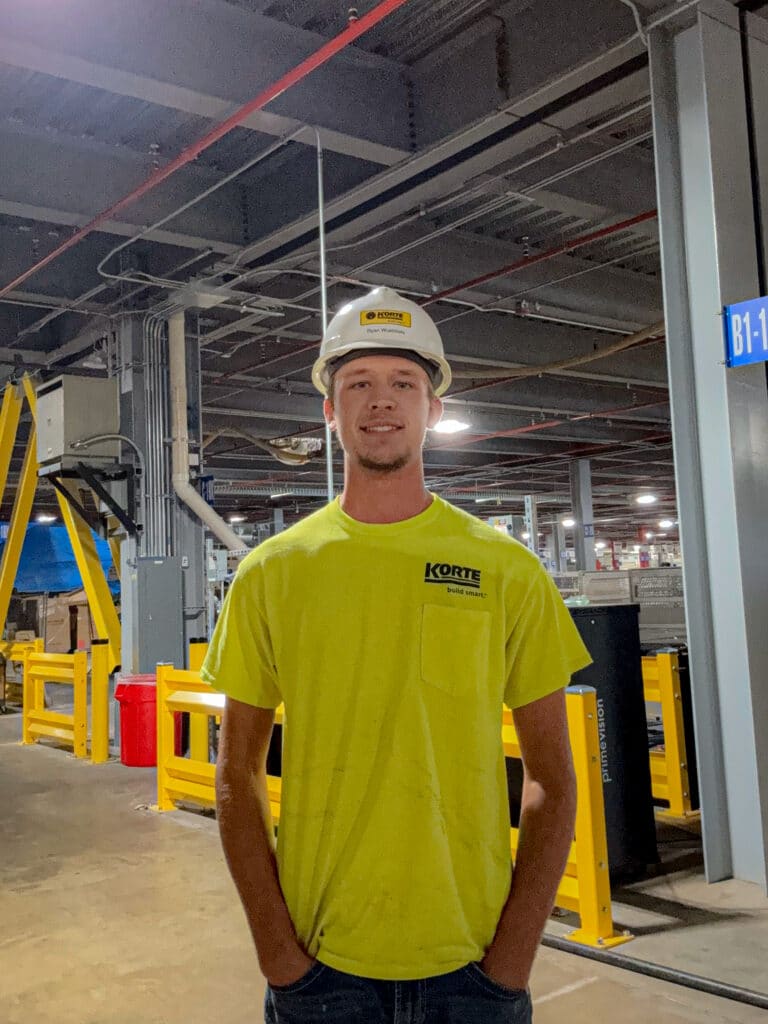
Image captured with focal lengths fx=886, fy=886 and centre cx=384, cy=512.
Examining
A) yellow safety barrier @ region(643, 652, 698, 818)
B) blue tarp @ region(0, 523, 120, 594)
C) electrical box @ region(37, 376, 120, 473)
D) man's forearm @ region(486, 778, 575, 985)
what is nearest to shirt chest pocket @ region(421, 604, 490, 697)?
man's forearm @ region(486, 778, 575, 985)

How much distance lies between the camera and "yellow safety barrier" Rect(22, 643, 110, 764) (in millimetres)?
8727

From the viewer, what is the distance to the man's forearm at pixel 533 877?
1.43 metres

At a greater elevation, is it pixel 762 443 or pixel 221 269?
pixel 221 269

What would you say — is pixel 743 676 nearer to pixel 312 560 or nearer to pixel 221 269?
pixel 312 560

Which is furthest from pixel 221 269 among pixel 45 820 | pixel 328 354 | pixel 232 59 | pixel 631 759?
pixel 328 354

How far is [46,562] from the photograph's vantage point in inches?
626

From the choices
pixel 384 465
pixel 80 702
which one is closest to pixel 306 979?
pixel 384 465

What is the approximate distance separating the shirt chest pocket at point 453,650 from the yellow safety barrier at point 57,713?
26.6 feet

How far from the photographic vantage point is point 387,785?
56.1 inches

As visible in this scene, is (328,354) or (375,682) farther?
(328,354)

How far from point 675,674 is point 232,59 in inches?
184

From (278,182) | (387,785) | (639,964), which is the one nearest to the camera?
(387,785)

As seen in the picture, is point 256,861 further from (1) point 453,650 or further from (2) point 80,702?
(2) point 80,702

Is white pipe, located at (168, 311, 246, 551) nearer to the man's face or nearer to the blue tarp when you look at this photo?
the man's face
